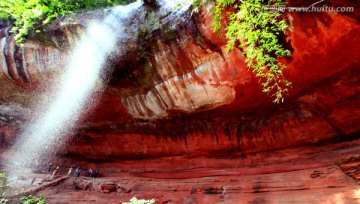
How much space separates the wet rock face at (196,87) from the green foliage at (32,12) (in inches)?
24.7

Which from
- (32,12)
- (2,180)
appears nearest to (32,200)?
(2,180)

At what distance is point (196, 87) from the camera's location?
7.97m

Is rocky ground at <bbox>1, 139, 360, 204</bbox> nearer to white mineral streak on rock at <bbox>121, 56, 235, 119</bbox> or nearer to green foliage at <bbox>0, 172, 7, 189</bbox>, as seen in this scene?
green foliage at <bbox>0, 172, 7, 189</bbox>

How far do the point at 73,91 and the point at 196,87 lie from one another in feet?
18.1

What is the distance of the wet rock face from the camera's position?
6.23 m

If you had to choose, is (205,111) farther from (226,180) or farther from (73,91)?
(73,91)

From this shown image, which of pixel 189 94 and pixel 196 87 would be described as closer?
pixel 196 87

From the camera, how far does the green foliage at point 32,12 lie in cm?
980

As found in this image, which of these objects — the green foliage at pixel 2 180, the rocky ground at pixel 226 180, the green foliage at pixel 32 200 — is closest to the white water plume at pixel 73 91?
the green foliage at pixel 2 180

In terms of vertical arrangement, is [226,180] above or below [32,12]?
below

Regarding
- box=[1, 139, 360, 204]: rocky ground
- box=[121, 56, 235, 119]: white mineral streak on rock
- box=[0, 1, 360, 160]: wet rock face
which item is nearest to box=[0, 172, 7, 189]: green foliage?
box=[1, 139, 360, 204]: rocky ground

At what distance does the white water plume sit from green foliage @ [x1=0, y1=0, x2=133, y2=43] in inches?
74.7

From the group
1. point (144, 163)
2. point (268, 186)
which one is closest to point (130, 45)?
point (144, 163)

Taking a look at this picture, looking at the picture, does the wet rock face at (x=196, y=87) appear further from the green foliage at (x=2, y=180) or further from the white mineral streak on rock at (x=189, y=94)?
the green foliage at (x=2, y=180)
